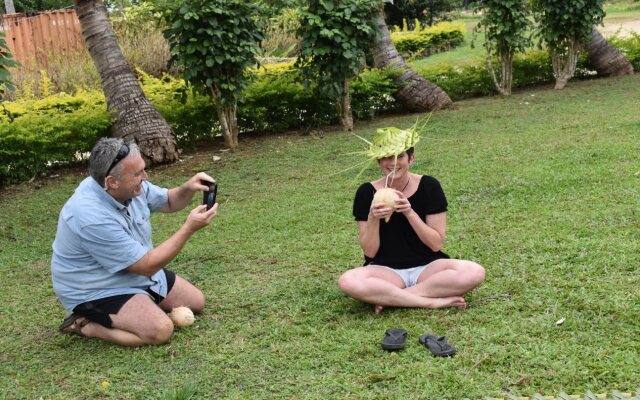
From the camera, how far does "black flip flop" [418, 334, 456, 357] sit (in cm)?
333

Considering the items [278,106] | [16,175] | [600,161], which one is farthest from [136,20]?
[600,161]

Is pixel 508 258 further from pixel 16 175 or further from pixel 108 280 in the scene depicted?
pixel 16 175

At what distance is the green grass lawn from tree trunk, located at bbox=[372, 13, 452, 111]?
3.08 meters

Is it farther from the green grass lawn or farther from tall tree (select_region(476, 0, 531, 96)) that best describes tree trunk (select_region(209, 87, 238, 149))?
tall tree (select_region(476, 0, 531, 96))

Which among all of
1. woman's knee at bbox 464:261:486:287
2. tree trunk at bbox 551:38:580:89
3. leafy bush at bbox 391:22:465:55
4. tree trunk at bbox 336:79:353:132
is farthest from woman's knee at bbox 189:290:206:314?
leafy bush at bbox 391:22:465:55

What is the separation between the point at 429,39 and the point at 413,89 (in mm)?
10450

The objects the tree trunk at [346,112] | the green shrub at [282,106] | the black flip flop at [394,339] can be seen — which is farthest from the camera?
the tree trunk at [346,112]

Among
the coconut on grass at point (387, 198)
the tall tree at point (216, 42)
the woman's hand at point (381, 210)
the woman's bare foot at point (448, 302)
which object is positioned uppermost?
the tall tree at point (216, 42)

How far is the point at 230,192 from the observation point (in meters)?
7.45

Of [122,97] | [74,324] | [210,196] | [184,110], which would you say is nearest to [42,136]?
[122,97]

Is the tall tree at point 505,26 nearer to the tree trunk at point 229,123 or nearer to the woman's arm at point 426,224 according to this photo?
the tree trunk at point 229,123

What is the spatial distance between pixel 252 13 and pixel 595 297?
20.5 ft

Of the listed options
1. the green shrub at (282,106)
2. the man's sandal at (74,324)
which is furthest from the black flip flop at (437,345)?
the green shrub at (282,106)

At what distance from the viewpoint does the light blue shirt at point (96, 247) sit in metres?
3.72
